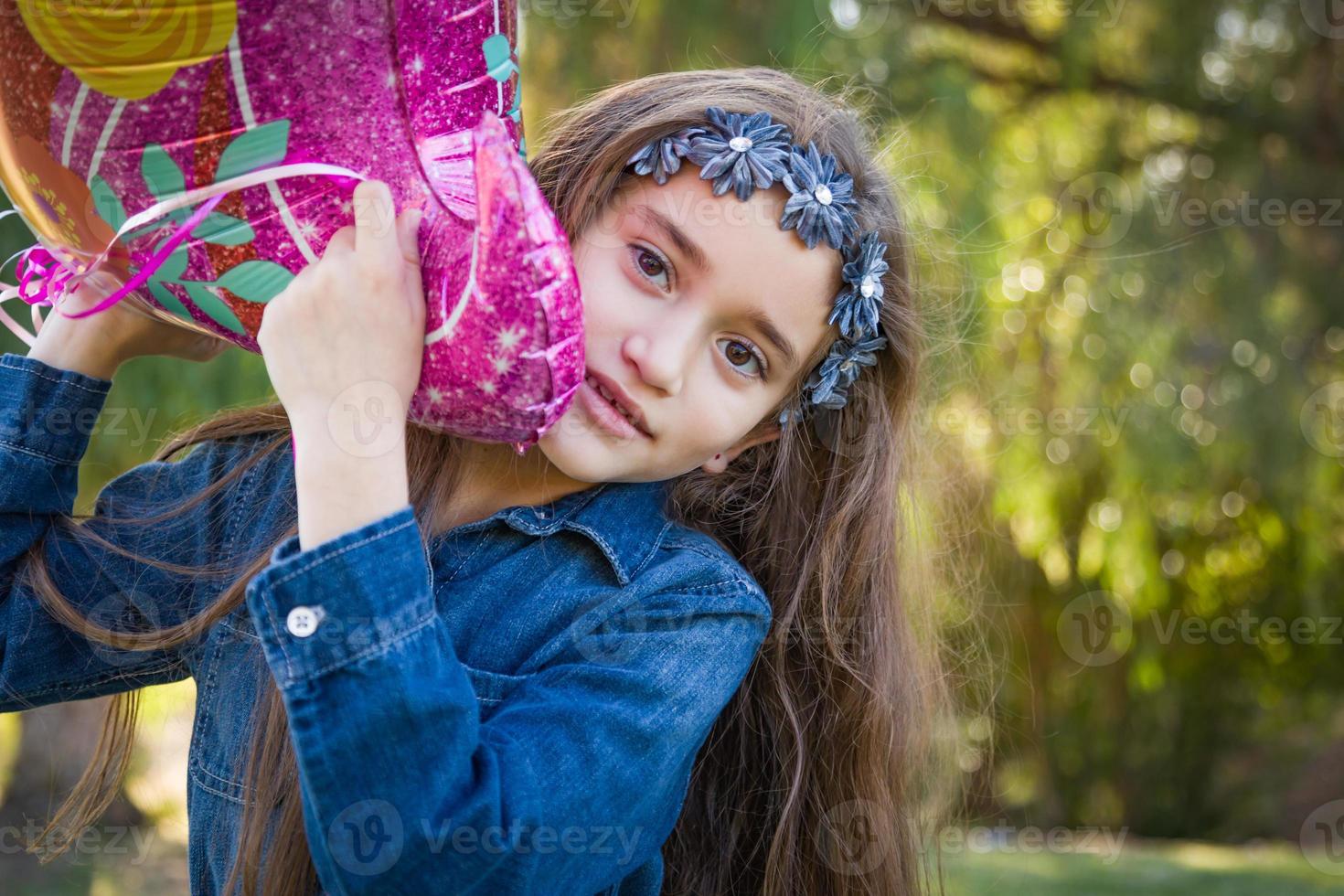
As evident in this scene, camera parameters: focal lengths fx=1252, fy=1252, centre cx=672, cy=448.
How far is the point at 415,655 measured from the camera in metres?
1.13

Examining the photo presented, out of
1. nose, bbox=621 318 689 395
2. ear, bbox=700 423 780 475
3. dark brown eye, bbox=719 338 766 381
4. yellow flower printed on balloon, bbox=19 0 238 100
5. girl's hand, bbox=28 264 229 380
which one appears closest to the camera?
yellow flower printed on balloon, bbox=19 0 238 100

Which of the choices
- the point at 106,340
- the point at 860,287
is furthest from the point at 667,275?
the point at 106,340

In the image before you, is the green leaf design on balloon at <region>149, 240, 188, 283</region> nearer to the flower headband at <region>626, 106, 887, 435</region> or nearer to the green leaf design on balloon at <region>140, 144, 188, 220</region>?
the green leaf design on balloon at <region>140, 144, 188, 220</region>

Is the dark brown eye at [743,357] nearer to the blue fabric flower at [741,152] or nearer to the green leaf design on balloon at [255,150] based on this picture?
the blue fabric flower at [741,152]

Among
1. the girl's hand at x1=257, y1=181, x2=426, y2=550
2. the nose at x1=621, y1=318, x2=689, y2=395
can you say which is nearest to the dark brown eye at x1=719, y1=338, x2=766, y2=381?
the nose at x1=621, y1=318, x2=689, y2=395

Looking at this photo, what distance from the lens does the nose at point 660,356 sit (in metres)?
1.36

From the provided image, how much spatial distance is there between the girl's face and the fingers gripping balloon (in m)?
0.18

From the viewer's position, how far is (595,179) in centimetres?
153

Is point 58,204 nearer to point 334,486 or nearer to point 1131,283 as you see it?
point 334,486

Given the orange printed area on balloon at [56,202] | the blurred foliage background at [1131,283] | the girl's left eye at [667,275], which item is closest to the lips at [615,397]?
the girl's left eye at [667,275]

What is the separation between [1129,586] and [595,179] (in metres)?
4.14

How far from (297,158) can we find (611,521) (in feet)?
1.95

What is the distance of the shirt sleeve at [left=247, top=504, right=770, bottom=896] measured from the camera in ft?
3.58

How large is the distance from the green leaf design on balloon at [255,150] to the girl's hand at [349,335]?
0.08 m
